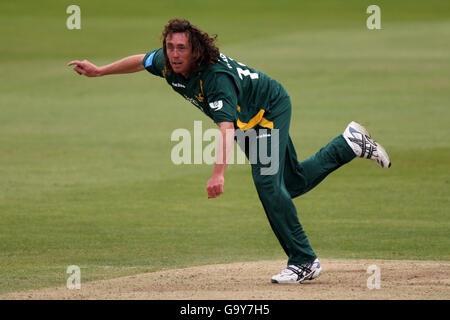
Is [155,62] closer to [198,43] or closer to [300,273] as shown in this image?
A: [198,43]

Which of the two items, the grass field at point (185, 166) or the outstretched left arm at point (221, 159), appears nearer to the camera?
the outstretched left arm at point (221, 159)

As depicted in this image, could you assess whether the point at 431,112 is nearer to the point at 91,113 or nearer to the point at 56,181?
the point at 91,113

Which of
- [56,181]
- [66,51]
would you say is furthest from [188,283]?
[66,51]

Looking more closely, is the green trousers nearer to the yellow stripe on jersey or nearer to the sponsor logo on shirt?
the yellow stripe on jersey

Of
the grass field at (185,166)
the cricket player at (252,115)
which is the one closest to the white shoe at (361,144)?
the cricket player at (252,115)

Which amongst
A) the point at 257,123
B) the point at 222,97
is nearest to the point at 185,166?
the point at 257,123

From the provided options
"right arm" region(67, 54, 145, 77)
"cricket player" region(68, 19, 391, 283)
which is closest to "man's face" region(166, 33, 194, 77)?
"cricket player" region(68, 19, 391, 283)

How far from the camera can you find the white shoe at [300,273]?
25.4 ft

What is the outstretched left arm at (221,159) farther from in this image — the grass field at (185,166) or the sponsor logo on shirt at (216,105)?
the grass field at (185,166)

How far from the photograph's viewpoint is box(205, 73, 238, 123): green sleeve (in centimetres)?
700

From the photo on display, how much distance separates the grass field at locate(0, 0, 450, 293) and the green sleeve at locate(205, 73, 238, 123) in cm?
239

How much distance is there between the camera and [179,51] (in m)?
7.21

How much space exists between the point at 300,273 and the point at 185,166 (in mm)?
9450

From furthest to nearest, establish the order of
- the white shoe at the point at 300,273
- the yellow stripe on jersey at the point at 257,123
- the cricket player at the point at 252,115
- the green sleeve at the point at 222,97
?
the white shoe at the point at 300,273 → the yellow stripe on jersey at the point at 257,123 → the cricket player at the point at 252,115 → the green sleeve at the point at 222,97
